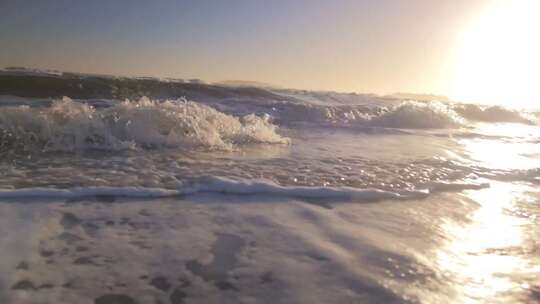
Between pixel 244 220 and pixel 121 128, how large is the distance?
13.8 ft

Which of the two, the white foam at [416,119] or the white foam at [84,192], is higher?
the white foam at [416,119]

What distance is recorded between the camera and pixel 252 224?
115 inches

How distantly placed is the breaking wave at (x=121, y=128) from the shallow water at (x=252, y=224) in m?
0.04

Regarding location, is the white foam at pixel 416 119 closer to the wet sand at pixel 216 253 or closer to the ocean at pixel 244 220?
the ocean at pixel 244 220

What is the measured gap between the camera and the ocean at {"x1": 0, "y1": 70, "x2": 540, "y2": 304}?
79.9 inches

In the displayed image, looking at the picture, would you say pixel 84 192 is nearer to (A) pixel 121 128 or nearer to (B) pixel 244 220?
(B) pixel 244 220

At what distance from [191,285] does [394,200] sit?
7.14 feet

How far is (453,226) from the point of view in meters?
3.07

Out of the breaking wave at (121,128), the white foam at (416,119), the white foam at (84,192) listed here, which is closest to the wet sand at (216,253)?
the white foam at (84,192)

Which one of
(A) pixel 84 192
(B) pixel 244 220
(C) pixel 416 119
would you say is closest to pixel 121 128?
(A) pixel 84 192

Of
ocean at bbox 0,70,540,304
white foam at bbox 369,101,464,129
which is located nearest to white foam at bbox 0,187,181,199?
ocean at bbox 0,70,540,304

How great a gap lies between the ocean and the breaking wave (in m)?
0.03

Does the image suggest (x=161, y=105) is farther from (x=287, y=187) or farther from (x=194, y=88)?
(x=194, y=88)

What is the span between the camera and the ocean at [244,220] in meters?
2.03
